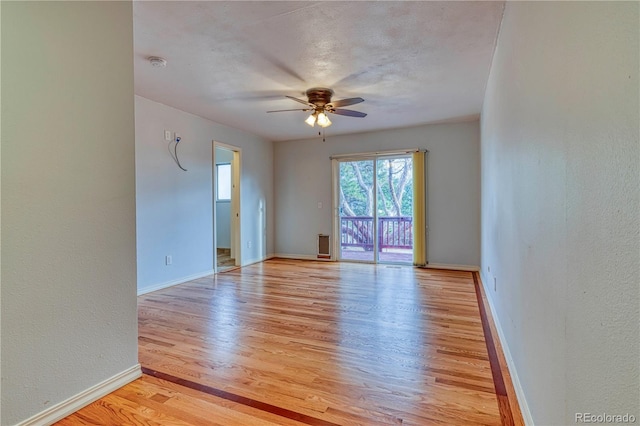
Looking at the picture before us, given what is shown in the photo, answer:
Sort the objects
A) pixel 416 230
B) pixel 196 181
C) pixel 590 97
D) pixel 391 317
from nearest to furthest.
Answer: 1. pixel 590 97
2. pixel 391 317
3. pixel 196 181
4. pixel 416 230

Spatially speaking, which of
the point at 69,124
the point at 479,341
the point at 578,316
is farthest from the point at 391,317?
the point at 69,124

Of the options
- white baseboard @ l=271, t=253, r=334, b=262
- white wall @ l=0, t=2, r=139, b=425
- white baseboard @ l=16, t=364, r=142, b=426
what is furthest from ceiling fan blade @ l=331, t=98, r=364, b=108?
white baseboard @ l=271, t=253, r=334, b=262

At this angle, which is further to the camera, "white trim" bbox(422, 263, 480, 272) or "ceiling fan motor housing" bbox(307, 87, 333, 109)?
"white trim" bbox(422, 263, 480, 272)

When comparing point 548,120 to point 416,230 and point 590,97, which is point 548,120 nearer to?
point 590,97

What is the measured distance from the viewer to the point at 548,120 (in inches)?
47.5

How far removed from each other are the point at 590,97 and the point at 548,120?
1.31 ft

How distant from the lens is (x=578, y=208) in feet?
2.99

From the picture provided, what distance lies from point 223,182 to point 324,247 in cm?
311

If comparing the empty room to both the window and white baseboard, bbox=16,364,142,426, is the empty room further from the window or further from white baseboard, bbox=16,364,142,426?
the window

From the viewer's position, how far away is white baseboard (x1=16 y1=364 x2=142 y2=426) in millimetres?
1538

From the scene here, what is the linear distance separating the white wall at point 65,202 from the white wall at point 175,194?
2.21 m

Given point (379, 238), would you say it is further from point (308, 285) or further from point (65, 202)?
point (65, 202)

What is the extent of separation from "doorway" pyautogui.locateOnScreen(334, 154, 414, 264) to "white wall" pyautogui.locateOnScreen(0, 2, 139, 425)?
4498 mm
